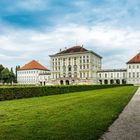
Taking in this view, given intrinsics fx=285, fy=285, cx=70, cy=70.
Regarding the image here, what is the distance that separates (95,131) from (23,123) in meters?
2.40

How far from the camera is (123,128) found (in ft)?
23.9

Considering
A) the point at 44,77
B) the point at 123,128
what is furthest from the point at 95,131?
the point at 44,77

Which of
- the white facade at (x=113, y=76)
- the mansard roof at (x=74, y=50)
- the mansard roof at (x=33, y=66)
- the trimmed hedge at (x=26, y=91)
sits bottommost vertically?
the trimmed hedge at (x=26, y=91)

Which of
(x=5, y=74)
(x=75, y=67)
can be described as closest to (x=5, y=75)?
(x=5, y=74)

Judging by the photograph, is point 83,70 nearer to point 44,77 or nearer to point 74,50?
point 74,50

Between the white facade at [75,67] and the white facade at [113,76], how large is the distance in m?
2.55

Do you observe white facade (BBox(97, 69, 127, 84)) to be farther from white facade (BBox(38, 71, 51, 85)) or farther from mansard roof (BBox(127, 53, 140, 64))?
white facade (BBox(38, 71, 51, 85))

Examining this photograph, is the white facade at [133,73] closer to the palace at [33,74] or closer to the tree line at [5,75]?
the palace at [33,74]

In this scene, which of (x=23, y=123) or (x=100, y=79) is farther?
(x=100, y=79)

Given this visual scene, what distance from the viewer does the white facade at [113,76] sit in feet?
306

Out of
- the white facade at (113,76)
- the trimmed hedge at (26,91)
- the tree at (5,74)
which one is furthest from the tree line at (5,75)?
the trimmed hedge at (26,91)

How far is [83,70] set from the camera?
9550 cm

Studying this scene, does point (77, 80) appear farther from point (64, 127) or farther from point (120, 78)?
point (64, 127)

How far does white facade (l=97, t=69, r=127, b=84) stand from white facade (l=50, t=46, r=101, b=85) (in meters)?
2.55
